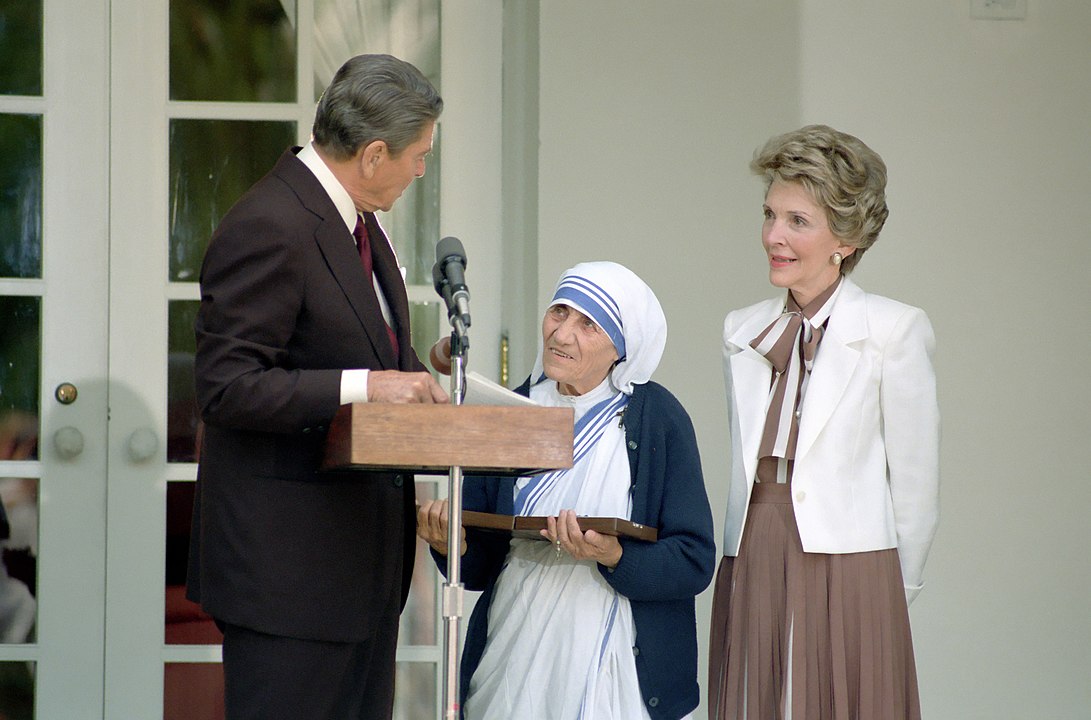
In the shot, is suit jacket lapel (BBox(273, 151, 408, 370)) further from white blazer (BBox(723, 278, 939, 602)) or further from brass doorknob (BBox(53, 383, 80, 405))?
brass doorknob (BBox(53, 383, 80, 405))

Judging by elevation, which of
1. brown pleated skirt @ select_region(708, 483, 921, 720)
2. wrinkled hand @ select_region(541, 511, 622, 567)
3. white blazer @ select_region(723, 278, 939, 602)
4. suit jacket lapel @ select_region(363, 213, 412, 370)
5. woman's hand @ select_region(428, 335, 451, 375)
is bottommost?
brown pleated skirt @ select_region(708, 483, 921, 720)

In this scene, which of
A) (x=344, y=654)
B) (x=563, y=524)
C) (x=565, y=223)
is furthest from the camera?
(x=565, y=223)

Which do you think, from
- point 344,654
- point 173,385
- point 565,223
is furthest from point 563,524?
point 173,385

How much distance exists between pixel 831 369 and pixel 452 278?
0.99 m

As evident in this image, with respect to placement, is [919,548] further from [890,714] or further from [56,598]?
[56,598]

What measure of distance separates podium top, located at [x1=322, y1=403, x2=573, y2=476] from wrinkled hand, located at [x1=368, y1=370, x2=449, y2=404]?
8cm

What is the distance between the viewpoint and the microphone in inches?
88.1

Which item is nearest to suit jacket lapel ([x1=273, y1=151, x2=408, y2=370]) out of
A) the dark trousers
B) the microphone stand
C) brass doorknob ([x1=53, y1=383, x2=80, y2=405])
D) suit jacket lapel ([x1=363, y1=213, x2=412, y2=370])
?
suit jacket lapel ([x1=363, y1=213, x2=412, y2=370])

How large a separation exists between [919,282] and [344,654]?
2478mm

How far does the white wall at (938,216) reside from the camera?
4.11 metres

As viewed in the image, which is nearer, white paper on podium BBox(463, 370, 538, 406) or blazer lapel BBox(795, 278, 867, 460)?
white paper on podium BBox(463, 370, 538, 406)

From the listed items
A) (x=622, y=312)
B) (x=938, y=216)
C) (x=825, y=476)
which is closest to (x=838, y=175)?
(x=622, y=312)

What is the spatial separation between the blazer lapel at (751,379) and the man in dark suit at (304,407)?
0.82 metres

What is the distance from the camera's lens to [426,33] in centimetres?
430
